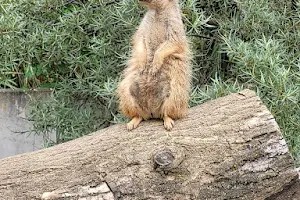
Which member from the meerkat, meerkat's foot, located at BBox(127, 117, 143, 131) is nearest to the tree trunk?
meerkat's foot, located at BBox(127, 117, 143, 131)

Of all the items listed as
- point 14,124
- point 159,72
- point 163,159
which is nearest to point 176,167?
point 163,159

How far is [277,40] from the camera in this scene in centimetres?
371

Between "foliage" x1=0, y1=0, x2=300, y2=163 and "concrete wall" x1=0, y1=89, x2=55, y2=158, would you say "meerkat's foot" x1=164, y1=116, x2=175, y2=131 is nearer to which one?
"foliage" x1=0, y1=0, x2=300, y2=163

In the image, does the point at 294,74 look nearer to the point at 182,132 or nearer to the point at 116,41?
the point at 182,132

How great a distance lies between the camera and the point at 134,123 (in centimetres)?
271

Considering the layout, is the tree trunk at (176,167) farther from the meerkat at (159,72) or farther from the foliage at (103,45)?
the foliage at (103,45)

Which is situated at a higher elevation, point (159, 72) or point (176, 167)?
point (159, 72)

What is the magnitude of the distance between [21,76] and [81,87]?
110cm

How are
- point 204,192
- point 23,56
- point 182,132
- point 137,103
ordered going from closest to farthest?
point 204,192 → point 182,132 → point 137,103 → point 23,56

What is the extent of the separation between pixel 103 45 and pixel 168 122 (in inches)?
56.4

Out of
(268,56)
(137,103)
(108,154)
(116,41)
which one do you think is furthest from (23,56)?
(268,56)

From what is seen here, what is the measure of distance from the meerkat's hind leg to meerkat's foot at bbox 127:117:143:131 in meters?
0.18

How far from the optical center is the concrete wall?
4719 millimetres

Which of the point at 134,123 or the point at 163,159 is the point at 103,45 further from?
the point at 163,159
